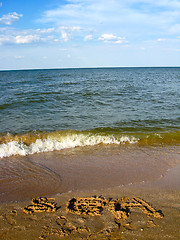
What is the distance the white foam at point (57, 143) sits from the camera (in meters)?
6.88

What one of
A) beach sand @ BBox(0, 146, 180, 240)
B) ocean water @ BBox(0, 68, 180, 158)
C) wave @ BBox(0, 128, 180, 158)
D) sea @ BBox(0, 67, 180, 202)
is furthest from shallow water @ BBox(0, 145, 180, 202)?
ocean water @ BBox(0, 68, 180, 158)

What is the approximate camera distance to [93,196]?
4227 mm

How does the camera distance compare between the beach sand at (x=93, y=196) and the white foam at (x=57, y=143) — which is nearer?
the beach sand at (x=93, y=196)

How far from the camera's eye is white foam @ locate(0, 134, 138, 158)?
6.88 meters

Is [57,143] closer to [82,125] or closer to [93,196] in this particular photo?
[82,125]

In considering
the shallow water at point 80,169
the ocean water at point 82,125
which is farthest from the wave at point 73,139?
the shallow water at point 80,169

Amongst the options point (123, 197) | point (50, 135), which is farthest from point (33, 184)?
point (50, 135)

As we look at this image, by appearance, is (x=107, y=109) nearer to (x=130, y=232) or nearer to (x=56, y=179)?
(x=56, y=179)

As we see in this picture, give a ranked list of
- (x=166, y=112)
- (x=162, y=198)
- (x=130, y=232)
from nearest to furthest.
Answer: (x=130, y=232)
(x=162, y=198)
(x=166, y=112)

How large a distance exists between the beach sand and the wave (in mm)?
752

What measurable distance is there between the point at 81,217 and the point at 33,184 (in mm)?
1828

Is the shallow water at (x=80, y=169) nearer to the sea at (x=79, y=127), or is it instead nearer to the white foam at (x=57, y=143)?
the sea at (x=79, y=127)

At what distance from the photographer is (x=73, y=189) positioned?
4539 mm

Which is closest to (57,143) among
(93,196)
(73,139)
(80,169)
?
(73,139)
